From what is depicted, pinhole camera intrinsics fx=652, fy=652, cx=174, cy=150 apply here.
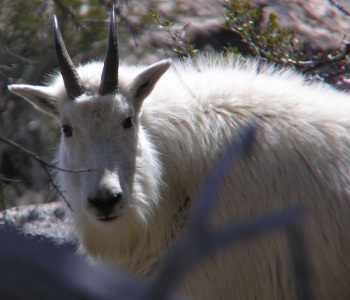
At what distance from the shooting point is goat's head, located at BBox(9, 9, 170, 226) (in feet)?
12.9

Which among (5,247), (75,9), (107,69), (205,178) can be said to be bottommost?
(75,9)

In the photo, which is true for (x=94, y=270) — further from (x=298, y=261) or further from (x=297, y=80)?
(x=297, y=80)

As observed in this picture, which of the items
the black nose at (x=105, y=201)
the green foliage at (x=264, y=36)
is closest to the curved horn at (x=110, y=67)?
the black nose at (x=105, y=201)

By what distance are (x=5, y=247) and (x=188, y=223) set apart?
9.33 ft

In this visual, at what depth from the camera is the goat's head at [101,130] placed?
3.92 metres

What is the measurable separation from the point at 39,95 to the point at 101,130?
60cm

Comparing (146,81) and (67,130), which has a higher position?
(146,81)

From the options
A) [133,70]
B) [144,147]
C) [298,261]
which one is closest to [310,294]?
[298,261]

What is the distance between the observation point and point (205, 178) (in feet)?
14.2

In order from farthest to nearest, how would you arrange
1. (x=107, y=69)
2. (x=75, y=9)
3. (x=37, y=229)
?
(x=75, y=9) < (x=37, y=229) < (x=107, y=69)

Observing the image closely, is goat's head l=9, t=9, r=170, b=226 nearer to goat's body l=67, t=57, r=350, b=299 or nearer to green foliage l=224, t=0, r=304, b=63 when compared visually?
goat's body l=67, t=57, r=350, b=299

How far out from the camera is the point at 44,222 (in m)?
6.29

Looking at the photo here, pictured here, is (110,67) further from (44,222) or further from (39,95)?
(44,222)

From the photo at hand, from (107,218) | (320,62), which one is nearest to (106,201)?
(107,218)
